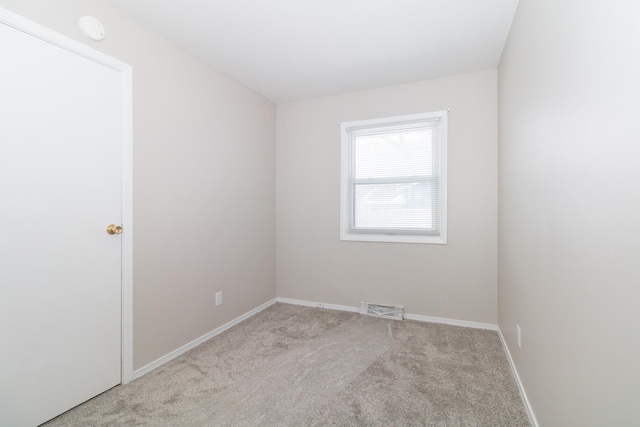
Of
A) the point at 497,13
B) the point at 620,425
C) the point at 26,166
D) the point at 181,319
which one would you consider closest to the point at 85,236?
the point at 26,166

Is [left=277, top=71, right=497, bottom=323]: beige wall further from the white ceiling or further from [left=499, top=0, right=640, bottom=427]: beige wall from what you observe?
[left=499, top=0, right=640, bottom=427]: beige wall

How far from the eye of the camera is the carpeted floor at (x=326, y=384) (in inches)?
67.1

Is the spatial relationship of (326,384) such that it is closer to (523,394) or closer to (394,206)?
(523,394)

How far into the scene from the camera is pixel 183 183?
2486 millimetres

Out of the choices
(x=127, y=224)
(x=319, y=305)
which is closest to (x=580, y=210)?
(x=127, y=224)

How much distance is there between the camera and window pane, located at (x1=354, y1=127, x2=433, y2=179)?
3.17 metres

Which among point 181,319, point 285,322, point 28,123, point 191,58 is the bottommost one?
point 285,322

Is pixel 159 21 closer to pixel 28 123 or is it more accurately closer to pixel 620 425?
pixel 28 123

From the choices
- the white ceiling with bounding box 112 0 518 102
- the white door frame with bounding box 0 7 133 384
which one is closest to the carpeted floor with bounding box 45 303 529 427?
the white door frame with bounding box 0 7 133 384

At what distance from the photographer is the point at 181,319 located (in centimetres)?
249

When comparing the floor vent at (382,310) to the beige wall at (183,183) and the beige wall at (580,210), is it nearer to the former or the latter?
the beige wall at (183,183)

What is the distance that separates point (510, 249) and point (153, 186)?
8.84ft

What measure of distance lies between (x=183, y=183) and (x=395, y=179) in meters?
2.09

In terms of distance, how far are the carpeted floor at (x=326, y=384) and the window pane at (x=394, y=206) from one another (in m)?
1.09
